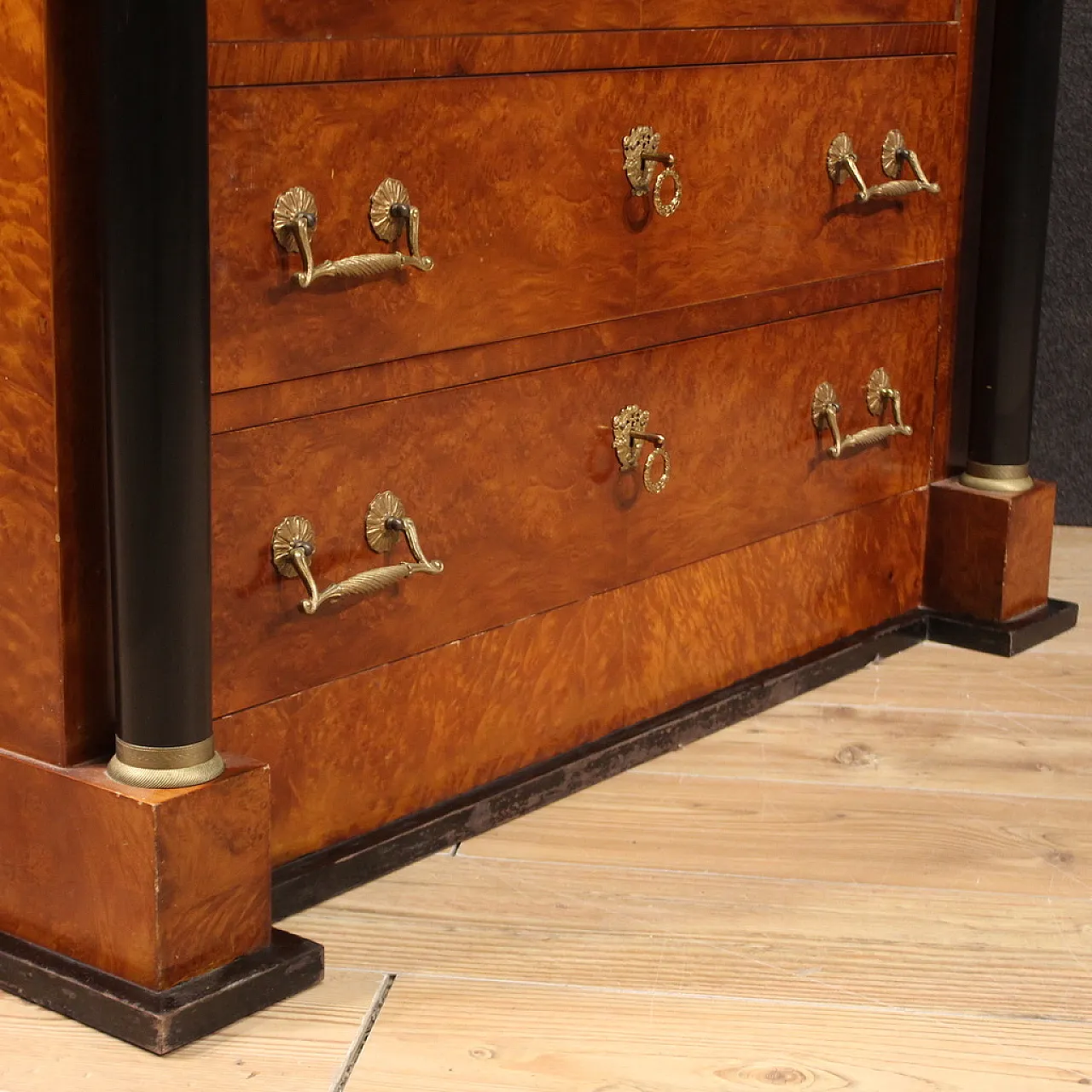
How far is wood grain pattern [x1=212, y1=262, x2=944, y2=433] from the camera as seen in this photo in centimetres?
129

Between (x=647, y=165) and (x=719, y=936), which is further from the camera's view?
(x=647, y=165)

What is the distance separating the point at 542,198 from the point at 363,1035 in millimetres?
624

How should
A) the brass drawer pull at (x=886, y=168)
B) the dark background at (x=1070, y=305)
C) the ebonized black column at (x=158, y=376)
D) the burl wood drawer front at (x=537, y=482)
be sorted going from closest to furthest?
the ebonized black column at (x=158, y=376), the burl wood drawer front at (x=537, y=482), the brass drawer pull at (x=886, y=168), the dark background at (x=1070, y=305)

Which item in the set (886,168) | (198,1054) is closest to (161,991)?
(198,1054)

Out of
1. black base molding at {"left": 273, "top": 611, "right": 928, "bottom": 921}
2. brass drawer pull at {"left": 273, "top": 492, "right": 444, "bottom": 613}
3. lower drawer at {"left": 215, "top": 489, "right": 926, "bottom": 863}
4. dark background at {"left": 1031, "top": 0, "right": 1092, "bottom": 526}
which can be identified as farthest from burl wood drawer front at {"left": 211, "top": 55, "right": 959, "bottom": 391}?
dark background at {"left": 1031, "top": 0, "right": 1092, "bottom": 526}

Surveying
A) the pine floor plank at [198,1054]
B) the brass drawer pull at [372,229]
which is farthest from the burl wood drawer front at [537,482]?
the pine floor plank at [198,1054]

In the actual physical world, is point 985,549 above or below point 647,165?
below

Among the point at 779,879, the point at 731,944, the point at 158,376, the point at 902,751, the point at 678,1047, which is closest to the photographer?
the point at 158,376

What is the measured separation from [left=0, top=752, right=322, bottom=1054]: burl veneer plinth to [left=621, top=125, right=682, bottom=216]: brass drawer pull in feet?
1.88

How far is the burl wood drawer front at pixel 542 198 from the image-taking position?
1257 mm

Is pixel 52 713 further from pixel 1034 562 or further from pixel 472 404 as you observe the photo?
pixel 1034 562

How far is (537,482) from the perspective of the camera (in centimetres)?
152

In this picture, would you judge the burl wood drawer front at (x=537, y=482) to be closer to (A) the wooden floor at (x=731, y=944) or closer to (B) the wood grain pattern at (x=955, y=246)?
(B) the wood grain pattern at (x=955, y=246)

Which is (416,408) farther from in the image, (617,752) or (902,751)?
(902,751)
